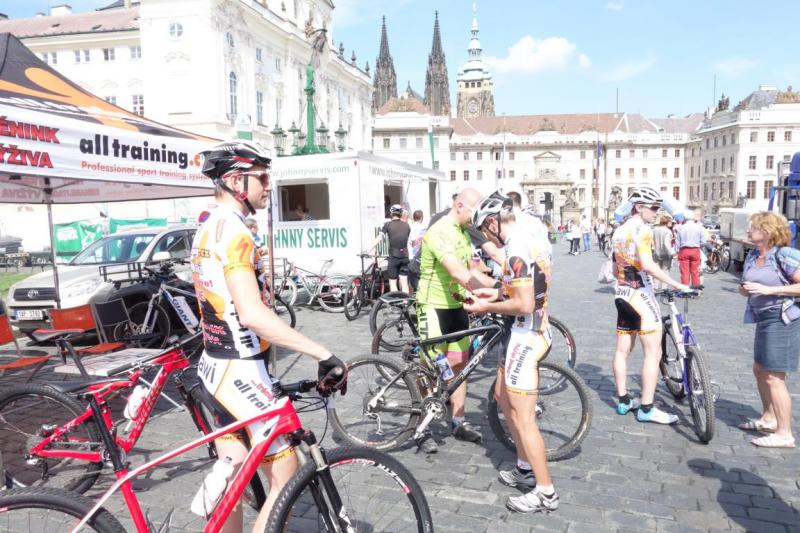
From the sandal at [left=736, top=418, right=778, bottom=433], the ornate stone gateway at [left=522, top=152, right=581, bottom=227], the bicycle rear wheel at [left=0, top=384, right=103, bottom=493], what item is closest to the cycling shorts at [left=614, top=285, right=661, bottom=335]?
the sandal at [left=736, top=418, right=778, bottom=433]

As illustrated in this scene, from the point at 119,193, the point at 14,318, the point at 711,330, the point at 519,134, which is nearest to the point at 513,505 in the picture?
the point at 711,330

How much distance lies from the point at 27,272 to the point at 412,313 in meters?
21.1

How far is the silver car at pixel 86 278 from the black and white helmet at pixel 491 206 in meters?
6.41

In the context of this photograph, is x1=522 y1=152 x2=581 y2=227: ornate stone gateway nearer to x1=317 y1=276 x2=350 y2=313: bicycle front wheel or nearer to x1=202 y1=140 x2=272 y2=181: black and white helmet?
x1=317 y1=276 x2=350 y2=313: bicycle front wheel

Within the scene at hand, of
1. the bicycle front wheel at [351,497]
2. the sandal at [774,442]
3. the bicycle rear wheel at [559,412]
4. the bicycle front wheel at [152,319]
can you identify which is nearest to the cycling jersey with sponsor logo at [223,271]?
the bicycle front wheel at [351,497]

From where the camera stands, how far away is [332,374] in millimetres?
2279

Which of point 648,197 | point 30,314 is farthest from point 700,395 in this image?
Result: point 30,314

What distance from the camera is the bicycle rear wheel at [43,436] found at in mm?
3477

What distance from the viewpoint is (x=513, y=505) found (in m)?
3.64

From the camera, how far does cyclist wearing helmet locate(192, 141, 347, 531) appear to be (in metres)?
2.37

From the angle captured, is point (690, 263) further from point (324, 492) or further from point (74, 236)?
point (74, 236)

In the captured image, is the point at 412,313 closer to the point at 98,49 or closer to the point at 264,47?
the point at 264,47

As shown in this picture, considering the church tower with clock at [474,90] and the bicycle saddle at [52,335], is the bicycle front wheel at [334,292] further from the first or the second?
the church tower with clock at [474,90]

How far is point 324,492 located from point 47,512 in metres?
1.01
